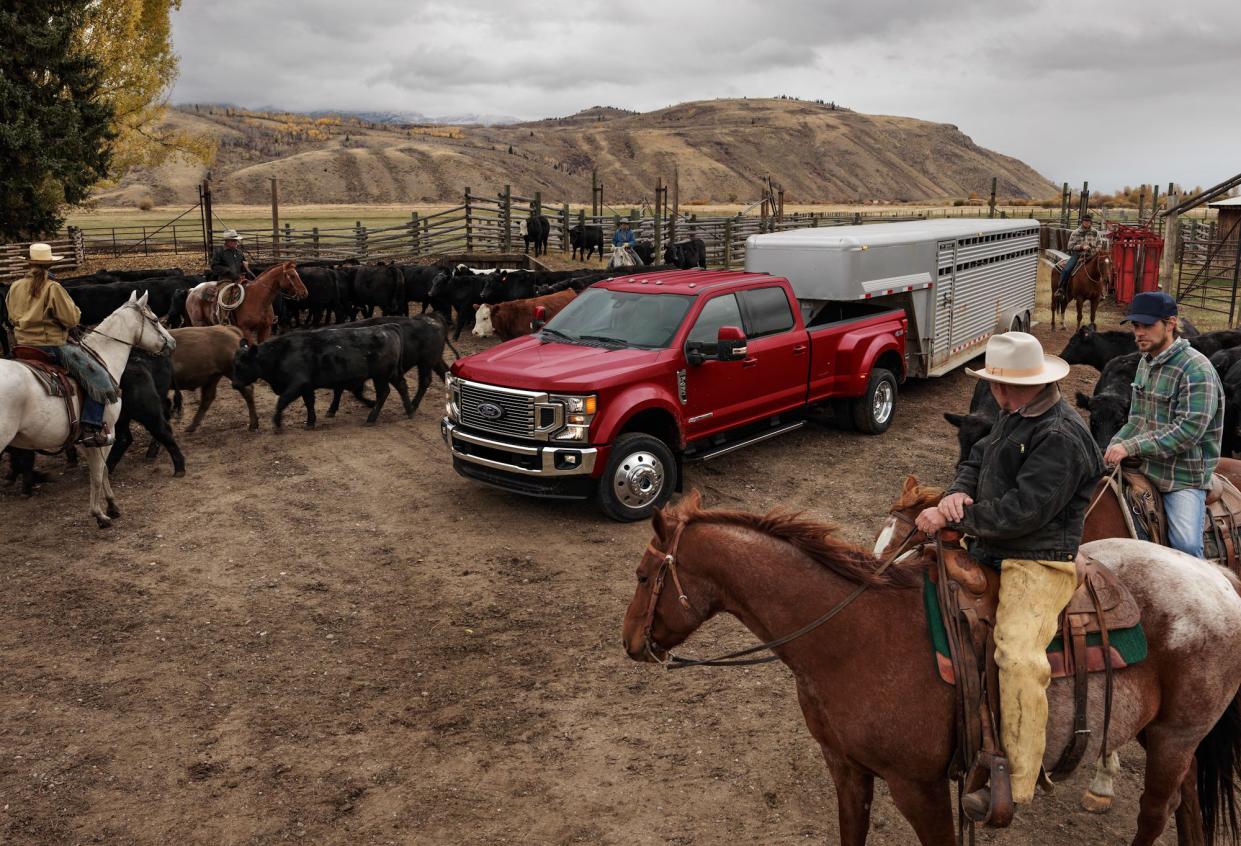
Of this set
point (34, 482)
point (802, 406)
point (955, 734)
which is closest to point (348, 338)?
point (34, 482)

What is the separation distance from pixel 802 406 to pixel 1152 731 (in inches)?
280

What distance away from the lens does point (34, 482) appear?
9.93 metres

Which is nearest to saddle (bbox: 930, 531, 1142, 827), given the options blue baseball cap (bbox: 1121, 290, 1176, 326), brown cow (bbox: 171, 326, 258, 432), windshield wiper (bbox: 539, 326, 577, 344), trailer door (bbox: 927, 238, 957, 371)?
blue baseball cap (bbox: 1121, 290, 1176, 326)

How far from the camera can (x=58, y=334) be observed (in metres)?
8.83

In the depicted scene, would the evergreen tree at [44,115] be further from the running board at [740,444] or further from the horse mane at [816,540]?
the horse mane at [816,540]

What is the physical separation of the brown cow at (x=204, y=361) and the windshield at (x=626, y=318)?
194 inches

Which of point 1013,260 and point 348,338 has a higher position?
point 1013,260

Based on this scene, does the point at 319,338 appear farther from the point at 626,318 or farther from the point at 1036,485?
the point at 1036,485

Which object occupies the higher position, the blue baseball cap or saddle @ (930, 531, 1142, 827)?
the blue baseball cap

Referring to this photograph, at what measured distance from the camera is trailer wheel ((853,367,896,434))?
11.9 meters

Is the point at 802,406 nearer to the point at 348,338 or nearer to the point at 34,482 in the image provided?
the point at 348,338

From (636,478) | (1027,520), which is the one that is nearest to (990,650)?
(1027,520)

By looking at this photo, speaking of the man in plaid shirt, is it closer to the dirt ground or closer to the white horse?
the dirt ground

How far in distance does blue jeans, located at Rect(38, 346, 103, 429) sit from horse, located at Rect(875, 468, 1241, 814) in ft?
25.1
